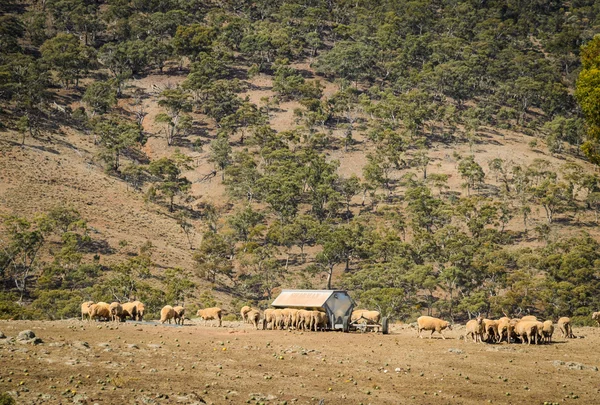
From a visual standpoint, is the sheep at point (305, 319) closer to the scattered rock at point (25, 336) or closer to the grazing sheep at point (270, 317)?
the grazing sheep at point (270, 317)

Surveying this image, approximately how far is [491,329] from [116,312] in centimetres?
2213

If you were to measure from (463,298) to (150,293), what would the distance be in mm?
39621

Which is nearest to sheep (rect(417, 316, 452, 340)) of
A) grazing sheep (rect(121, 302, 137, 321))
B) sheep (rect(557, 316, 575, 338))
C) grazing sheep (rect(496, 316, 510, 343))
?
grazing sheep (rect(496, 316, 510, 343))

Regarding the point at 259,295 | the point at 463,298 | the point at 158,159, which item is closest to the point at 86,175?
the point at 158,159

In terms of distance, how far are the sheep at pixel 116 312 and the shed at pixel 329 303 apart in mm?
10392

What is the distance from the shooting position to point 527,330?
1359 inches

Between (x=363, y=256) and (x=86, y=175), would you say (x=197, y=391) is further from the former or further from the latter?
(x=86, y=175)

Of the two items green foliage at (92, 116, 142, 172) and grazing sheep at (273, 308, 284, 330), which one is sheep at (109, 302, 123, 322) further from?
green foliage at (92, 116, 142, 172)

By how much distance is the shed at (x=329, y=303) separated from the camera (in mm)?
40062

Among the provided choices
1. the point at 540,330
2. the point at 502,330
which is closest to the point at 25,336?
the point at 502,330

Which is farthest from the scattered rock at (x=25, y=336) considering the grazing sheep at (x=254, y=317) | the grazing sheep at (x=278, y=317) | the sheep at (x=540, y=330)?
the sheep at (x=540, y=330)

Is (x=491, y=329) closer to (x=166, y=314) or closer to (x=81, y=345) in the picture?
(x=166, y=314)

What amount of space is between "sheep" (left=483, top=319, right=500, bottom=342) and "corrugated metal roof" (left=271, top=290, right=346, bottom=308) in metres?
9.65

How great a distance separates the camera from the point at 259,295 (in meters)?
88.9
